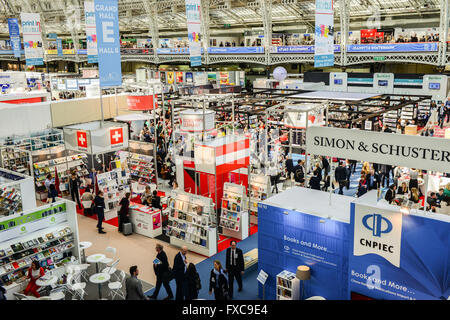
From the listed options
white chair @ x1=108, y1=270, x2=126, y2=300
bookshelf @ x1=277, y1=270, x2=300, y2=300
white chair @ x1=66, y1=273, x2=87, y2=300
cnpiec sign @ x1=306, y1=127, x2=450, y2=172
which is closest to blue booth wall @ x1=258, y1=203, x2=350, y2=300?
bookshelf @ x1=277, y1=270, x2=300, y2=300

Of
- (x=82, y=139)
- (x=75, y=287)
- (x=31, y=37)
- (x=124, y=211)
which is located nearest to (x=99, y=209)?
(x=124, y=211)

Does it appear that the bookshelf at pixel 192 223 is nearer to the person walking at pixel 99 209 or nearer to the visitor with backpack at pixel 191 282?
the person walking at pixel 99 209

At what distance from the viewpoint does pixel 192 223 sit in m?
9.75

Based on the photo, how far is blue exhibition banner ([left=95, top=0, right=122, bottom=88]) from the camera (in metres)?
9.16

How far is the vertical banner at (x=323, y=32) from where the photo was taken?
12328 mm

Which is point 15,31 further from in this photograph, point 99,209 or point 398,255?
point 398,255

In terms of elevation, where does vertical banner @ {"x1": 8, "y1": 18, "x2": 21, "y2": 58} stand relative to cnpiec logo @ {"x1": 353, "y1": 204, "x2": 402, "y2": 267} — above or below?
above

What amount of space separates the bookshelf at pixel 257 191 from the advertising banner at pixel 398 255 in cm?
491

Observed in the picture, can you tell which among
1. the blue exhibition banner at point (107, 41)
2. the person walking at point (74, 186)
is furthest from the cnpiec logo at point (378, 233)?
the person walking at point (74, 186)

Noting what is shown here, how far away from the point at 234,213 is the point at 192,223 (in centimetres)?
121

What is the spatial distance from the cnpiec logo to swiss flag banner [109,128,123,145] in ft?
23.6

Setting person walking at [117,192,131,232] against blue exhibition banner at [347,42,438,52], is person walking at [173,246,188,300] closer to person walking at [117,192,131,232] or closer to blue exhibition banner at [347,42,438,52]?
person walking at [117,192,131,232]

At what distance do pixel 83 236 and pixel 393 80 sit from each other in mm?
17681

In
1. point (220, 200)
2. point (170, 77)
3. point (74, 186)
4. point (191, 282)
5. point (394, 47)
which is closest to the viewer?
point (191, 282)
